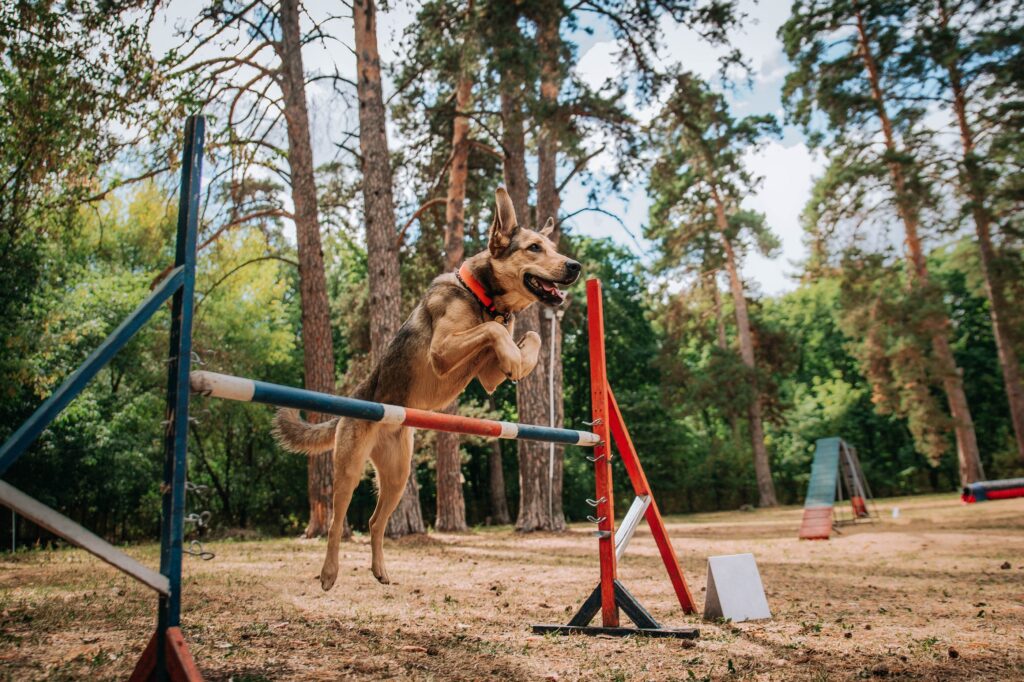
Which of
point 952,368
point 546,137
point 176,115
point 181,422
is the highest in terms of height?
point 546,137

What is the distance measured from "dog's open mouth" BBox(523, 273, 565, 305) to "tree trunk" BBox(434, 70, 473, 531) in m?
10.5

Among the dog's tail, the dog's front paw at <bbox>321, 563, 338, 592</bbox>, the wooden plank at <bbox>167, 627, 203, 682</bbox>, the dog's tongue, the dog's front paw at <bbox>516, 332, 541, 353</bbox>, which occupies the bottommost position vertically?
the wooden plank at <bbox>167, 627, 203, 682</bbox>

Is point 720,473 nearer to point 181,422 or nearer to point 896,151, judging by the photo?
point 896,151

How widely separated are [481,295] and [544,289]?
424 mm

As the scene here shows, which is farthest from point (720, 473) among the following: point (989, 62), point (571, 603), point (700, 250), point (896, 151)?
point (571, 603)

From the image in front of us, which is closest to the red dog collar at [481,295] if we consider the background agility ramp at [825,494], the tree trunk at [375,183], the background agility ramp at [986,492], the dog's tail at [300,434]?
the dog's tail at [300,434]

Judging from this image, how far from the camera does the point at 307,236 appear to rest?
12625 mm

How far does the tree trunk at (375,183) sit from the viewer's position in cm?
1161

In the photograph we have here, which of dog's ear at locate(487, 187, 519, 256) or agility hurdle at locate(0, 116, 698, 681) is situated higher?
dog's ear at locate(487, 187, 519, 256)

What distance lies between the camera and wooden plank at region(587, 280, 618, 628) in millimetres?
4848

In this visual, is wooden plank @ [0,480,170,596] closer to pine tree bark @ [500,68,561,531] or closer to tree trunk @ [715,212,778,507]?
pine tree bark @ [500,68,561,531]

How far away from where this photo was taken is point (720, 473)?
116 feet

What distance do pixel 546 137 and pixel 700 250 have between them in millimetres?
18984

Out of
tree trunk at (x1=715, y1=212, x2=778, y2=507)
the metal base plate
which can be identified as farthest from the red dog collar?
tree trunk at (x1=715, y1=212, x2=778, y2=507)
